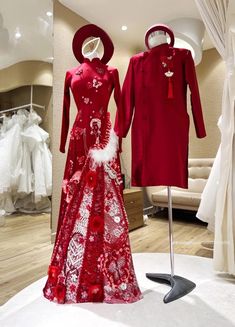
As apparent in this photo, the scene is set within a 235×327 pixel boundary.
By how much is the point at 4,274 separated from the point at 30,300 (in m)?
A: 0.49

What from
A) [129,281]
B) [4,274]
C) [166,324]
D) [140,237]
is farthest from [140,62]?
[140,237]

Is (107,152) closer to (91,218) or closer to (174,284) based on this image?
(91,218)

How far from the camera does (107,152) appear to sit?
164 cm

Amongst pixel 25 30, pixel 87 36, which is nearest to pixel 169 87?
pixel 87 36

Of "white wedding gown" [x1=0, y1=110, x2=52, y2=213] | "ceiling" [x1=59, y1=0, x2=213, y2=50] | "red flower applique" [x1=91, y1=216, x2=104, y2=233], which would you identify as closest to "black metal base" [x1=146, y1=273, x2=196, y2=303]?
"red flower applique" [x1=91, y1=216, x2=104, y2=233]

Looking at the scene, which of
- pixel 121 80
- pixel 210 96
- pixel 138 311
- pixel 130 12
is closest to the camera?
pixel 138 311

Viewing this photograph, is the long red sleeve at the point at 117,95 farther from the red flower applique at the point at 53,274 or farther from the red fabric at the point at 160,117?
the red flower applique at the point at 53,274

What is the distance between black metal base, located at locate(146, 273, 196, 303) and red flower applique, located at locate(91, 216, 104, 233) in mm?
567

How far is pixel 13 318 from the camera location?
138 cm

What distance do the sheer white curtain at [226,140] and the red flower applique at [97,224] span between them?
2.94 feet

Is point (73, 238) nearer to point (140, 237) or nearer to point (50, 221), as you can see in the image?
point (50, 221)

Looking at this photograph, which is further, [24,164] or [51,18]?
[51,18]

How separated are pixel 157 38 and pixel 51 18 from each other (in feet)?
5.53

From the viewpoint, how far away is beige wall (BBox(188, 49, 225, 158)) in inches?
159
